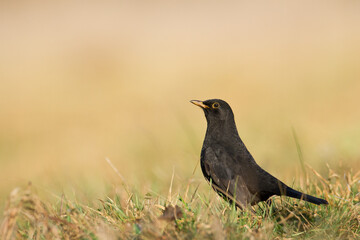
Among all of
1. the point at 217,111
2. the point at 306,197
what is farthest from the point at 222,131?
the point at 306,197

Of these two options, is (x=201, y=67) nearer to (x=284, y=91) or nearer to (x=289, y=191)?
(x=284, y=91)

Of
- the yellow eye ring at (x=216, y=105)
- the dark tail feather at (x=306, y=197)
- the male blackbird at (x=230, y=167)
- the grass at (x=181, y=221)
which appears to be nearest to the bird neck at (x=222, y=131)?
the male blackbird at (x=230, y=167)

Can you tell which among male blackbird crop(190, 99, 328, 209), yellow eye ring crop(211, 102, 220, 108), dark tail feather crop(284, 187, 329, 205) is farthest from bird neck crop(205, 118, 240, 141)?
dark tail feather crop(284, 187, 329, 205)

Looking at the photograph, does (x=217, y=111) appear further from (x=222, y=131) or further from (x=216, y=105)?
(x=222, y=131)

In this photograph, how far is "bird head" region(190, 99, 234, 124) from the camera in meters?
5.12

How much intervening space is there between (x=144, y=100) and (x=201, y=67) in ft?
9.62

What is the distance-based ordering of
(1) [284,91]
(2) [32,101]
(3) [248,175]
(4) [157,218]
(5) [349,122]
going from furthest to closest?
(2) [32,101] → (1) [284,91] → (5) [349,122] → (3) [248,175] → (4) [157,218]

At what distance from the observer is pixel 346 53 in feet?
48.5

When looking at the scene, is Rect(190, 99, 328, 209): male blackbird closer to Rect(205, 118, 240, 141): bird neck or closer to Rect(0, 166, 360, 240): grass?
Rect(205, 118, 240, 141): bird neck

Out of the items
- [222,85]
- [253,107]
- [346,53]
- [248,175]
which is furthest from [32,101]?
[248,175]

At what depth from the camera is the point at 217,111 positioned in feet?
16.9

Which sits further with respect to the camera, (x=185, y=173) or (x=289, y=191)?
(x=185, y=173)

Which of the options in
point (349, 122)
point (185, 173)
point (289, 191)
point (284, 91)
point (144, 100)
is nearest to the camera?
point (289, 191)

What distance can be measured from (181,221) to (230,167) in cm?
134
